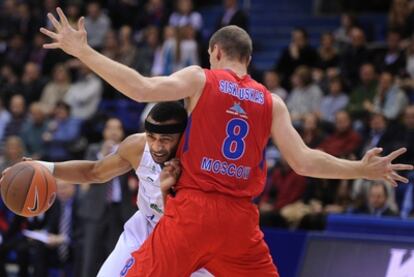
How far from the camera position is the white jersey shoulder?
6480 millimetres

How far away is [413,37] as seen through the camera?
13055mm

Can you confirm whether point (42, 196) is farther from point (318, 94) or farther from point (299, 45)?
point (299, 45)

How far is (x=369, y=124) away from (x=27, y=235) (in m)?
4.46

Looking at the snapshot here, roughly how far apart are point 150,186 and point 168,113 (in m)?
0.66

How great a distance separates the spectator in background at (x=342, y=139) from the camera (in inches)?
462

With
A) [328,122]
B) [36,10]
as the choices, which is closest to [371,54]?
[328,122]

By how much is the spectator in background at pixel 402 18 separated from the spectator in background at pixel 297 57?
1.24 meters

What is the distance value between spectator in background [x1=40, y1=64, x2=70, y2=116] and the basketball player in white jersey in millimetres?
8782

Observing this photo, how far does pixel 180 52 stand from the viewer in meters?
14.2

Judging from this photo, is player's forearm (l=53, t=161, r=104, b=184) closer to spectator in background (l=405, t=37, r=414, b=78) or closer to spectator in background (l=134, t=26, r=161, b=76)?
spectator in background (l=405, t=37, r=414, b=78)

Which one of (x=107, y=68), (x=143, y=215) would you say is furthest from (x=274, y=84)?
(x=107, y=68)

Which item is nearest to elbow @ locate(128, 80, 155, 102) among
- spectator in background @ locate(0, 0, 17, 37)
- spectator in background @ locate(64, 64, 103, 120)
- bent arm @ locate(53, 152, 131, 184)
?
bent arm @ locate(53, 152, 131, 184)

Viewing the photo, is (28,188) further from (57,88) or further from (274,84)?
(57,88)

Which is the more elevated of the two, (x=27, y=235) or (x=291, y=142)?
(x=291, y=142)
